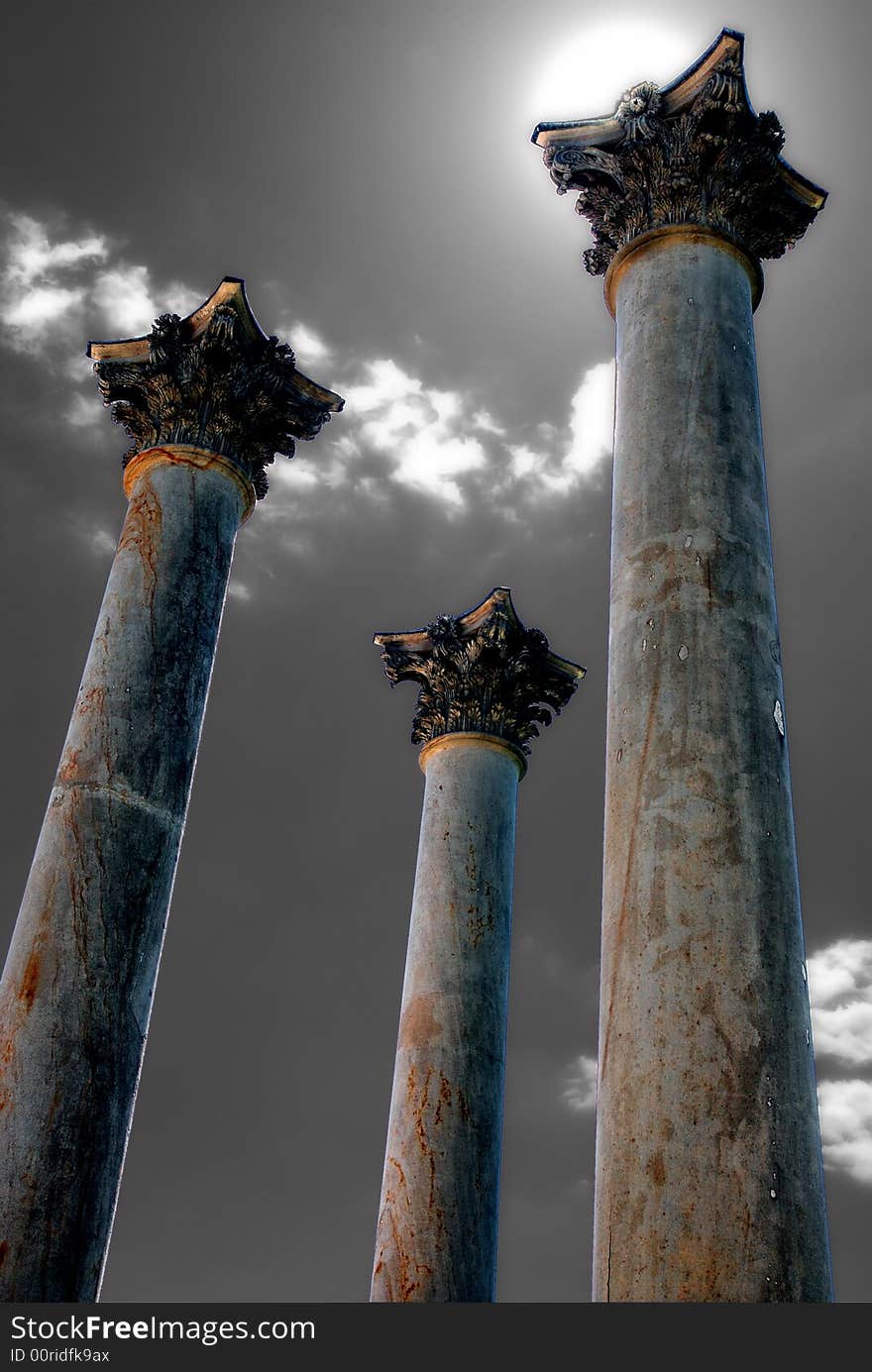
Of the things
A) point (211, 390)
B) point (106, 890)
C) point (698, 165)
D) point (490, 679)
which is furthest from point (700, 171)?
point (490, 679)

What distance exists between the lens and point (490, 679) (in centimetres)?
2995

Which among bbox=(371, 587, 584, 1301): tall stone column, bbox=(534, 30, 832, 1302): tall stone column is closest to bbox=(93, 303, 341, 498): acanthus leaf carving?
bbox=(534, 30, 832, 1302): tall stone column

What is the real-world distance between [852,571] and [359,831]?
34.4 meters

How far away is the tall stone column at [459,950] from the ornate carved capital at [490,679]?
0.03 metres

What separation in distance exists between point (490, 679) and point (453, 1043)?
368 inches

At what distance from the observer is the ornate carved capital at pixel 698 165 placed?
52.4 ft

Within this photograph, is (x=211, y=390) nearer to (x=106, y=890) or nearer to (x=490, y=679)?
(x=106, y=890)

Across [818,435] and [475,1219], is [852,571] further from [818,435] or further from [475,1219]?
[475,1219]

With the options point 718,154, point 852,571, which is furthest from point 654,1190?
point 852,571

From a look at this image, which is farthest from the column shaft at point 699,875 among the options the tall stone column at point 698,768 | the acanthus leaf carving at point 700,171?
the acanthus leaf carving at point 700,171

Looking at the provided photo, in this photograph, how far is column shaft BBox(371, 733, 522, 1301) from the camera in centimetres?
2289

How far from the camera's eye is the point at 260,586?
2886 inches

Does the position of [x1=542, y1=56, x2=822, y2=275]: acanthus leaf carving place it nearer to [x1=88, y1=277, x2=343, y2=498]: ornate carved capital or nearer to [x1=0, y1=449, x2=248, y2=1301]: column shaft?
[x1=88, y1=277, x2=343, y2=498]: ornate carved capital

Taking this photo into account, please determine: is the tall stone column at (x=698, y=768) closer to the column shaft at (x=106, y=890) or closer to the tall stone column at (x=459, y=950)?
the column shaft at (x=106, y=890)
